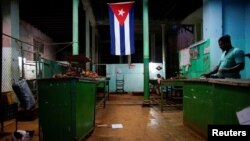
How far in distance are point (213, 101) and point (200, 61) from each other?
5.43 m

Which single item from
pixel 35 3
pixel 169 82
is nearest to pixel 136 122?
pixel 169 82

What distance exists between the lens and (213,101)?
14.5 feet

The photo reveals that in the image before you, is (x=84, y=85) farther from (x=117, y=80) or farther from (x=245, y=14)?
(x=117, y=80)

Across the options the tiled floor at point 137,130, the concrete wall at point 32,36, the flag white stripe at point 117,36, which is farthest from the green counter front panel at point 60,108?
the concrete wall at point 32,36

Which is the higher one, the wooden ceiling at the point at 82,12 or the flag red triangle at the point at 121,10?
the wooden ceiling at the point at 82,12

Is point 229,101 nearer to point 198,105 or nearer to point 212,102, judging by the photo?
point 212,102

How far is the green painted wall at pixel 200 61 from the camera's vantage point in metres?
8.82

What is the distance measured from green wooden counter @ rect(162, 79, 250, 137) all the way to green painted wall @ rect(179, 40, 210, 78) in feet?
8.78

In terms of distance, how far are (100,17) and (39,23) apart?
321cm

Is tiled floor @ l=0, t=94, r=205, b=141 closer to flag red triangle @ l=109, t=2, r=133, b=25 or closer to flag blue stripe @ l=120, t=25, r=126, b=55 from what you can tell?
flag blue stripe @ l=120, t=25, r=126, b=55

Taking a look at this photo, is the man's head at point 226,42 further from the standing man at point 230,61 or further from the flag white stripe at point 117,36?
the flag white stripe at point 117,36

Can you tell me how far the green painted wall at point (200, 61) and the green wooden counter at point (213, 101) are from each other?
2677 mm

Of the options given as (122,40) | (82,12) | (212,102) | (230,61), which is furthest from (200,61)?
(82,12)

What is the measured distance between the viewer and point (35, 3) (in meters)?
11.3
